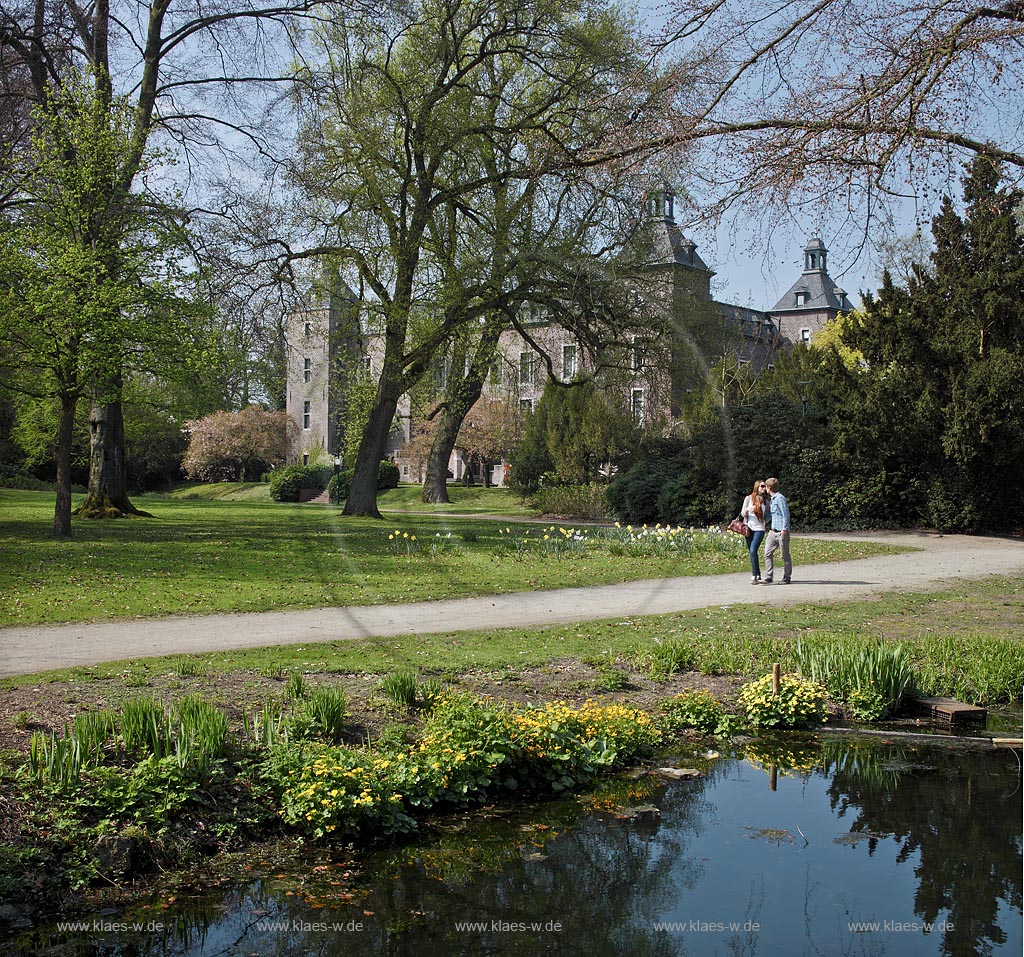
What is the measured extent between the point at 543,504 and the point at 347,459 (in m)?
16.6

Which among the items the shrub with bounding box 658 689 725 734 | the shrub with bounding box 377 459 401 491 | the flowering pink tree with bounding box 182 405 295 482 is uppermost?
the flowering pink tree with bounding box 182 405 295 482

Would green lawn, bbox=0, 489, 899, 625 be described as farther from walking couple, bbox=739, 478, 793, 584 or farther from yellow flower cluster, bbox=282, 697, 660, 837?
yellow flower cluster, bbox=282, 697, 660, 837

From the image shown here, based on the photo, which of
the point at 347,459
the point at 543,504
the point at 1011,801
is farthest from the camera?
the point at 347,459

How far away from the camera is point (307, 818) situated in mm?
5445

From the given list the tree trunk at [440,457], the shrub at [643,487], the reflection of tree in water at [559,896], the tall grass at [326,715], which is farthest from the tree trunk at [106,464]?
the reflection of tree in water at [559,896]

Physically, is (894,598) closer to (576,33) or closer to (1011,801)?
(1011,801)

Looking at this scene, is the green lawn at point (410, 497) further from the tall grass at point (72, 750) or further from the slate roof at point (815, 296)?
the slate roof at point (815, 296)

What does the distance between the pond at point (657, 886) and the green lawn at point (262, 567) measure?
6702 millimetres

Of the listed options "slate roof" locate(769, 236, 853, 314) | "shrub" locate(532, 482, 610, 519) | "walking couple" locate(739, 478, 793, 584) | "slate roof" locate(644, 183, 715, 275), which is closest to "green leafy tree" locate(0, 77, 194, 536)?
"slate roof" locate(644, 183, 715, 275)

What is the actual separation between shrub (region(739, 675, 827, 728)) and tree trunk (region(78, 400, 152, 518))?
20719 mm

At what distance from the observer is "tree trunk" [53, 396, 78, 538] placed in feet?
60.2

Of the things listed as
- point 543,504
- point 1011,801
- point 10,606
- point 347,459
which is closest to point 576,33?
point 543,504

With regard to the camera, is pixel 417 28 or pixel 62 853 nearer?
pixel 62 853

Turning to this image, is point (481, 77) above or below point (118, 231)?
above
